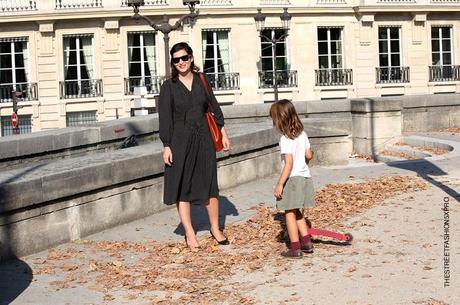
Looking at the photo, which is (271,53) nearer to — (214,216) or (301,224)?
(214,216)

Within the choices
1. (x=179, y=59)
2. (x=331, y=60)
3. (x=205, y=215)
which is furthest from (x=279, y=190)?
(x=331, y=60)

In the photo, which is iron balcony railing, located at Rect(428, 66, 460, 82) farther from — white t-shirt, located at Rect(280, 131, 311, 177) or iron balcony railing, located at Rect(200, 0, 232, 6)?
white t-shirt, located at Rect(280, 131, 311, 177)

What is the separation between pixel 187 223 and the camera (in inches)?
329

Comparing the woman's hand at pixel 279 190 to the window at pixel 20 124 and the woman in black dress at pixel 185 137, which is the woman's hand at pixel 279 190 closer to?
the woman in black dress at pixel 185 137

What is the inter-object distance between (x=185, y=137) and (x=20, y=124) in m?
29.4

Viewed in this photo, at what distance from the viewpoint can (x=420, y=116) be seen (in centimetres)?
Answer: 2184

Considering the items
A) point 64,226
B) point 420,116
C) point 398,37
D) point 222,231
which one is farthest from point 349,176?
point 398,37

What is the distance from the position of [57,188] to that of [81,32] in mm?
29136

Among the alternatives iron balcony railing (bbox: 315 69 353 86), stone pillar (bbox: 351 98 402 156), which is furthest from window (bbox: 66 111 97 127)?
stone pillar (bbox: 351 98 402 156)

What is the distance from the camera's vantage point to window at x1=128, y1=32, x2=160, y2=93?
37.1 m

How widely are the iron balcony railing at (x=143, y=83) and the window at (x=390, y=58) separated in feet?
34.3

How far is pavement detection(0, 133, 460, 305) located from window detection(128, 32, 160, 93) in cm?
2639

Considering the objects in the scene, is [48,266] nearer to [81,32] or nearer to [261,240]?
[261,240]

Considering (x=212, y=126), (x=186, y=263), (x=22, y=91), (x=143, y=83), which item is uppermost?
(x=143, y=83)
